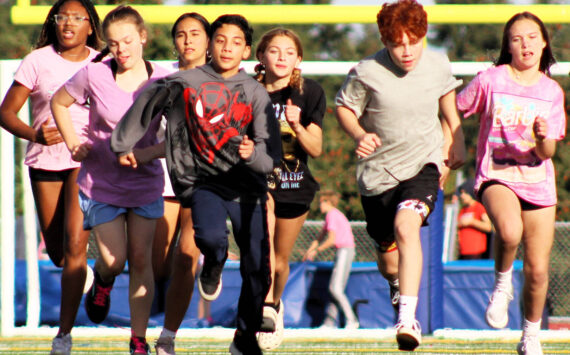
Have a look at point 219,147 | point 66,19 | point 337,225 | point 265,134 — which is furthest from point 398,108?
point 337,225

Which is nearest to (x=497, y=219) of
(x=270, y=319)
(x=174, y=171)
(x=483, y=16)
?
(x=270, y=319)

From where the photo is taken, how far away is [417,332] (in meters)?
4.84

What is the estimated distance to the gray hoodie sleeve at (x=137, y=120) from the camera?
5008 millimetres

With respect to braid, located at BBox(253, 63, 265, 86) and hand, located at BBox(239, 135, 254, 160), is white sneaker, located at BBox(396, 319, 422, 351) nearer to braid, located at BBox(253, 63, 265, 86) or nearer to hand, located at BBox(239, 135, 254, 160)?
hand, located at BBox(239, 135, 254, 160)

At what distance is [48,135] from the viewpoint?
574 centimetres

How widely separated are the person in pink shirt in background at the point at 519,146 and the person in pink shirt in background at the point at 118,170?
192 cm

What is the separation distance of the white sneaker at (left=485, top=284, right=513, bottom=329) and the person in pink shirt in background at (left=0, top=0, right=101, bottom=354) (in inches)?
97.1

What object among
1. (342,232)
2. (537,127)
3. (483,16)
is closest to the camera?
(537,127)

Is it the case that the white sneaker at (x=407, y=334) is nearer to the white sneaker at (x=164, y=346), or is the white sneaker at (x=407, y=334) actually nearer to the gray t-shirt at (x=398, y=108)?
the gray t-shirt at (x=398, y=108)

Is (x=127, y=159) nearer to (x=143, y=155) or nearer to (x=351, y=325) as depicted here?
(x=143, y=155)

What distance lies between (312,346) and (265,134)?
328cm

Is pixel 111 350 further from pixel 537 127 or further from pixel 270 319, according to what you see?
pixel 537 127

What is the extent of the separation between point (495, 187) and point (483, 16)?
2.78 meters

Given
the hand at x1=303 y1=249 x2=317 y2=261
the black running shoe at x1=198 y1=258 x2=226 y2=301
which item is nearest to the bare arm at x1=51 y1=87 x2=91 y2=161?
the black running shoe at x1=198 y1=258 x2=226 y2=301
